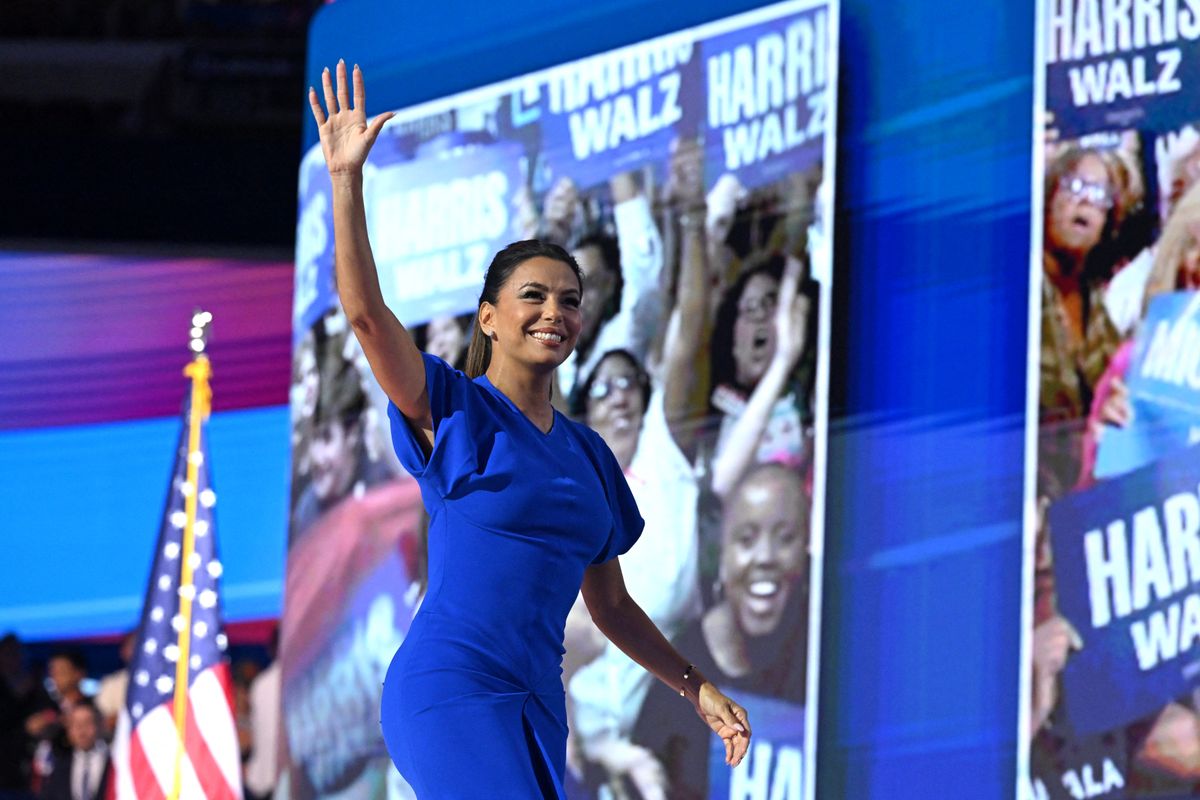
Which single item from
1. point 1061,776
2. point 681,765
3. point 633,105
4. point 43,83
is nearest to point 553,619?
point 1061,776

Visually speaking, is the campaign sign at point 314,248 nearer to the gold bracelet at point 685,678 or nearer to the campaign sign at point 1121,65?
the campaign sign at point 1121,65

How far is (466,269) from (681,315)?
0.79 meters

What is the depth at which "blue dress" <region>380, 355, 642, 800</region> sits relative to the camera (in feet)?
7.50

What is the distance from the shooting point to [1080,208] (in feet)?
12.5

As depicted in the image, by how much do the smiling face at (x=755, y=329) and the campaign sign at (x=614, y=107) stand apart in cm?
47

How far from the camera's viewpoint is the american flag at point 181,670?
614 cm

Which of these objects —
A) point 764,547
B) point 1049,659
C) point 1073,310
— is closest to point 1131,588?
point 1049,659

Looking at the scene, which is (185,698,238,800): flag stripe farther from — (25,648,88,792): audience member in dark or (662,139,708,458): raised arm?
(662,139,708,458): raised arm

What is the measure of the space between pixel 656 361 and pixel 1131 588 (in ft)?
4.25

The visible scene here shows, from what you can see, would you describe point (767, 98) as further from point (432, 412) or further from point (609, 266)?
point (432, 412)

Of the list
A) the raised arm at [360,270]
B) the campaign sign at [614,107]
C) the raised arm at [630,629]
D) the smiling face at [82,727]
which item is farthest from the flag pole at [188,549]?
the raised arm at [360,270]

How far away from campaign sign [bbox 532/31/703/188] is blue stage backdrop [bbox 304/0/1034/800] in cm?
44

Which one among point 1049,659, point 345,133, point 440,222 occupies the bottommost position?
point 1049,659

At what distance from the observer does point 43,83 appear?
37.4ft
